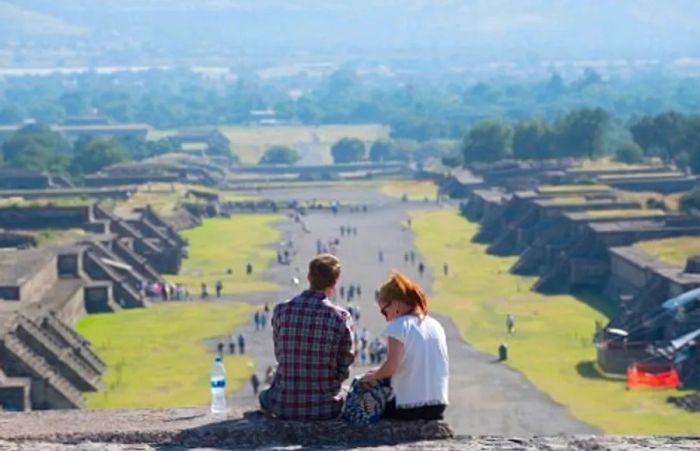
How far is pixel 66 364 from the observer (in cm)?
3878

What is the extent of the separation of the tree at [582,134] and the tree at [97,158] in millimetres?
24837

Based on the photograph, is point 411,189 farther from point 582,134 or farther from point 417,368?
point 417,368

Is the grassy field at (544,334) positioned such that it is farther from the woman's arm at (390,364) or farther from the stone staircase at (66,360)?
the woman's arm at (390,364)

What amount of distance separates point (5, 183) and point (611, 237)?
145 ft

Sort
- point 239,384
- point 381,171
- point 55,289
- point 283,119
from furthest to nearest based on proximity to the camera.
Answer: point 283,119
point 381,171
point 55,289
point 239,384

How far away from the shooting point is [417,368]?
12.4m

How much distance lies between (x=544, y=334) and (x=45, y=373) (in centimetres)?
1369

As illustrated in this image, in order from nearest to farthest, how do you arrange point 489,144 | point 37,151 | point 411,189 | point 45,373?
point 45,373 < point 489,144 < point 411,189 < point 37,151

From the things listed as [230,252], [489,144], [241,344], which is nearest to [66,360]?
[241,344]

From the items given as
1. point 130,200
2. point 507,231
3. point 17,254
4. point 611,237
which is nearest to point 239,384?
point 17,254

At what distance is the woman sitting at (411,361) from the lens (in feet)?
40.6

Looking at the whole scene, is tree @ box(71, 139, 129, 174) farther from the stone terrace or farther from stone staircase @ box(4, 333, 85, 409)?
the stone terrace

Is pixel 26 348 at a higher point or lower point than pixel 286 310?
lower

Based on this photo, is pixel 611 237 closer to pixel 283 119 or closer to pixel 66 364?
pixel 66 364
